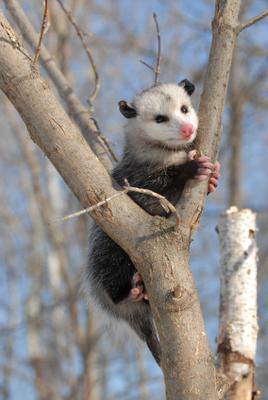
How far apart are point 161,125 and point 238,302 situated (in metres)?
0.83

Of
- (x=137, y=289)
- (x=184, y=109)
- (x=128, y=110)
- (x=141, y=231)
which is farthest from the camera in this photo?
(x=128, y=110)

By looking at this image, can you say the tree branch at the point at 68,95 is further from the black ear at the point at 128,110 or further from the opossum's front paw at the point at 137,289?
the opossum's front paw at the point at 137,289

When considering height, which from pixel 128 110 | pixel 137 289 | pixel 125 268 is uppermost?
pixel 128 110

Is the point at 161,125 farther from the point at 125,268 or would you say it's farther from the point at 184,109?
the point at 125,268

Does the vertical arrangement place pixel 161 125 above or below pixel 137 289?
above

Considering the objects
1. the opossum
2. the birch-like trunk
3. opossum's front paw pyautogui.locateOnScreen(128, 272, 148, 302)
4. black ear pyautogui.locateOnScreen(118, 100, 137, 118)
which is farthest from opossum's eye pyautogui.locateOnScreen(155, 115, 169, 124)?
opossum's front paw pyautogui.locateOnScreen(128, 272, 148, 302)

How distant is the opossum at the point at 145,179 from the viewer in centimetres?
244

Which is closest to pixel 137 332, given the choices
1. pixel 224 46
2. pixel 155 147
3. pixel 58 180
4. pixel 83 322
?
pixel 155 147

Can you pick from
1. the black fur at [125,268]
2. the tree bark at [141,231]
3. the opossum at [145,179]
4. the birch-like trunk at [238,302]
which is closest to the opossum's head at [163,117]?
the opossum at [145,179]

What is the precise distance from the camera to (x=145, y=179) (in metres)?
2.58

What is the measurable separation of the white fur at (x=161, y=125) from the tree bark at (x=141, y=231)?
65cm

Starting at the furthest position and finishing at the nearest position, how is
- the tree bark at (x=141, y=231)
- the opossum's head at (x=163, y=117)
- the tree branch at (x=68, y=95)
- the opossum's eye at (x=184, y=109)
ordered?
the tree branch at (x=68, y=95) < the opossum's eye at (x=184, y=109) < the opossum's head at (x=163, y=117) < the tree bark at (x=141, y=231)

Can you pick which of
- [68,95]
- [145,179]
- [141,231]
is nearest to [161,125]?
A: [145,179]

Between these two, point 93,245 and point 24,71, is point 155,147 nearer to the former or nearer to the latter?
point 93,245
